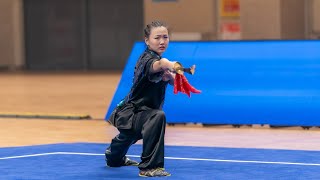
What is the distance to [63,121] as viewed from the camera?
13188 mm

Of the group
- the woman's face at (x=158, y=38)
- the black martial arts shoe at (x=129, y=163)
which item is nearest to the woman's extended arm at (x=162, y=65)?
the woman's face at (x=158, y=38)

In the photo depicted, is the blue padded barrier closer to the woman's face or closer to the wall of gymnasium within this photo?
the woman's face

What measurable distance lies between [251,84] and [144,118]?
4301 millimetres

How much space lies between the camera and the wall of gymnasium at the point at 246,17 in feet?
80.3

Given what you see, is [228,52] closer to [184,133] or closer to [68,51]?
[184,133]

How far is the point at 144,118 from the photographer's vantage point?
796 centimetres

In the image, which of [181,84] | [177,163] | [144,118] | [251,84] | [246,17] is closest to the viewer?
[181,84]

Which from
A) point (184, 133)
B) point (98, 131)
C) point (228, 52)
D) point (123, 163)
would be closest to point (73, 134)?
point (98, 131)

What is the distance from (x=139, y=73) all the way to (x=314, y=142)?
3048 millimetres

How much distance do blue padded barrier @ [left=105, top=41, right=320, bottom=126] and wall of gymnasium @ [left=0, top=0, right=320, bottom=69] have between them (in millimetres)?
12270

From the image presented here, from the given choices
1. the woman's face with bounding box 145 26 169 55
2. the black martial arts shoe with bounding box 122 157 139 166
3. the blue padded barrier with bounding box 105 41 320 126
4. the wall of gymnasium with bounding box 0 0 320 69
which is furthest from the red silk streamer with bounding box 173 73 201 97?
the wall of gymnasium with bounding box 0 0 320 69

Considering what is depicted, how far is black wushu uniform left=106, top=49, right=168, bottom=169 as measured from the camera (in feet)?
25.7

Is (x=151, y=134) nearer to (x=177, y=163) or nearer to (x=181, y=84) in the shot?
(x=181, y=84)

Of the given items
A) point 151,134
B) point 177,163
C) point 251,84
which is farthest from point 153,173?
point 251,84
